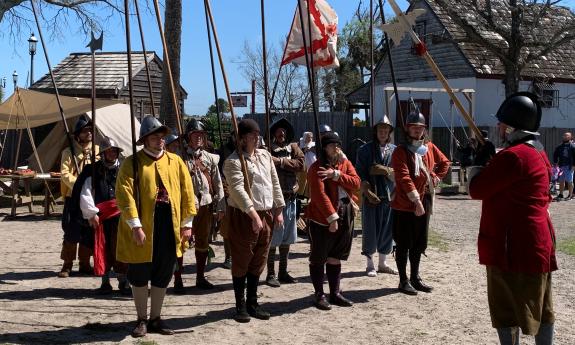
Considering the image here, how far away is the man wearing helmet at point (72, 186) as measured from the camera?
7363 millimetres

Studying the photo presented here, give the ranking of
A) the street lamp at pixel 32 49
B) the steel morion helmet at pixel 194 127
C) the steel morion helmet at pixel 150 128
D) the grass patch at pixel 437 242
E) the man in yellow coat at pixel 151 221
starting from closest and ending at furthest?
the man in yellow coat at pixel 151 221 → the steel morion helmet at pixel 150 128 → the steel morion helmet at pixel 194 127 → the grass patch at pixel 437 242 → the street lamp at pixel 32 49

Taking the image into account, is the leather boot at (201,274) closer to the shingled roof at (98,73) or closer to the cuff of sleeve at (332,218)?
the cuff of sleeve at (332,218)

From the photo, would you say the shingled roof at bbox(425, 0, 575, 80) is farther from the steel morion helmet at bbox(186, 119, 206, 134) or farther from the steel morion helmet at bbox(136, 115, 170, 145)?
the steel morion helmet at bbox(136, 115, 170, 145)

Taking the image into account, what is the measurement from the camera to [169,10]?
12.8m

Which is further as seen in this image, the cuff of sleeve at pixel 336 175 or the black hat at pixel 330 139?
the black hat at pixel 330 139

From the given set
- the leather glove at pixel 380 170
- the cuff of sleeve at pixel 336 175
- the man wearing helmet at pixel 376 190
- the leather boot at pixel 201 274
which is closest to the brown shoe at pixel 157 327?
the leather boot at pixel 201 274

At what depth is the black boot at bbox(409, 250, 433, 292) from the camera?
6.98 meters

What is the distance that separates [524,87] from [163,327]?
1000 inches

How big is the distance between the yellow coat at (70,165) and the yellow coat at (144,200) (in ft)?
7.37

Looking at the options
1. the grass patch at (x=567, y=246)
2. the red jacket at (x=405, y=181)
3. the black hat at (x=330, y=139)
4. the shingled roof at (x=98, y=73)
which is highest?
the shingled roof at (x=98, y=73)

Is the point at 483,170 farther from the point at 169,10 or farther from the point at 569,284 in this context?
the point at 169,10

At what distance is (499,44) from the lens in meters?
25.3

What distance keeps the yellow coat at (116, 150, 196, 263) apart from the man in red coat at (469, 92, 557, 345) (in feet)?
7.64

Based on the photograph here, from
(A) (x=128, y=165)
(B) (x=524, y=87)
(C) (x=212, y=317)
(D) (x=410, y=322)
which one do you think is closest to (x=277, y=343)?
(C) (x=212, y=317)
